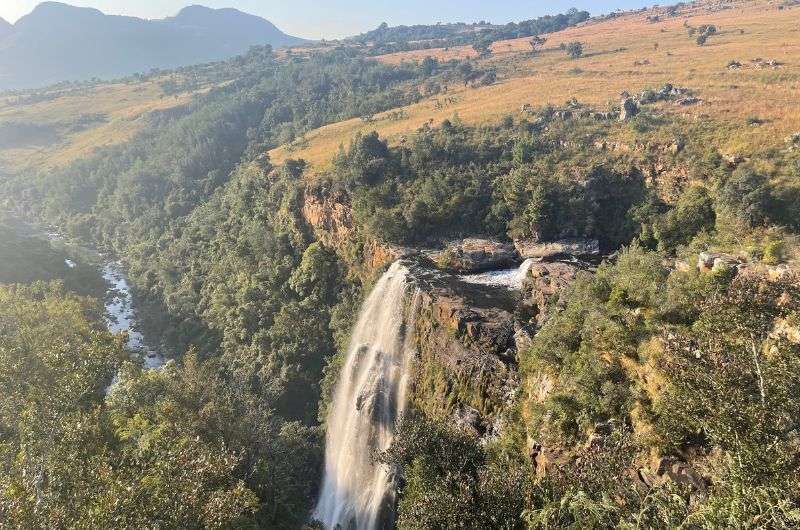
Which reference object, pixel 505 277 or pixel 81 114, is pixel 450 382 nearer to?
pixel 505 277

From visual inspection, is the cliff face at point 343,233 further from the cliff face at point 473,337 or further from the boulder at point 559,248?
the boulder at point 559,248

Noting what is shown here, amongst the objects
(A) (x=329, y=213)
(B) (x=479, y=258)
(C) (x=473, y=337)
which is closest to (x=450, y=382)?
(C) (x=473, y=337)

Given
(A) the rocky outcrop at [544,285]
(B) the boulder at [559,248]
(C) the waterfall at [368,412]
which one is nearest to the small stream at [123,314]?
(C) the waterfall at [368,412]

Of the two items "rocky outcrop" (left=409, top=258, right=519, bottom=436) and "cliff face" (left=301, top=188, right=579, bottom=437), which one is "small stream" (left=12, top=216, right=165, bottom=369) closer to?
"rocky outcrop" (left=409, top=258, right=519, bottom=436)

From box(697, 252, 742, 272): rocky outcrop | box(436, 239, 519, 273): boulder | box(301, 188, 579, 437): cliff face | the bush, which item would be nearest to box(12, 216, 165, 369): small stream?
box(301, 188, 579, 437): cliff face

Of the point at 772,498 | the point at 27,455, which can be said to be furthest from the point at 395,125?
the point at 772,498
